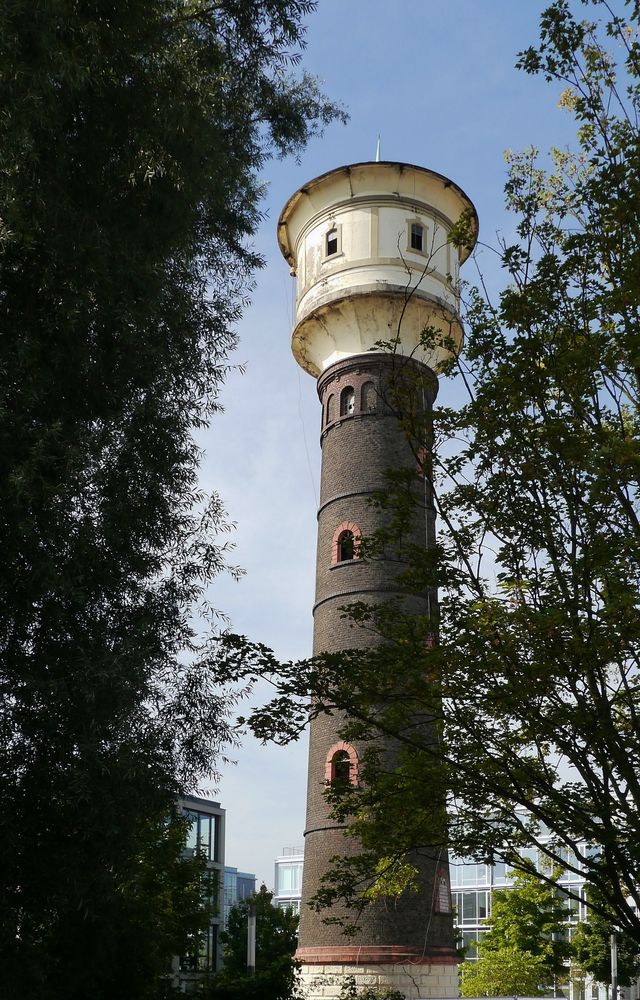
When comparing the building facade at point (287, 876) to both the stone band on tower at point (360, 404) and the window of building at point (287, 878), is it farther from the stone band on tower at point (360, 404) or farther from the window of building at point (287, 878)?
the stone band on tower at point (360, 404)

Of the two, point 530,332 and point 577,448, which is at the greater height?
point 530,332

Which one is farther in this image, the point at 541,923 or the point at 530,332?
the point at 541,923

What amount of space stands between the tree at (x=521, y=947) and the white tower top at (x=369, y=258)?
1497cm

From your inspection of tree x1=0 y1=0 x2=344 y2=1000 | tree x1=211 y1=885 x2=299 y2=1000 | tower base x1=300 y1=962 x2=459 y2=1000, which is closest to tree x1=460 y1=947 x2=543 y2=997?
tree x1=211 y1=885 x2=299 y2=1000

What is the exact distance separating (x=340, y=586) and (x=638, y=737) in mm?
14875

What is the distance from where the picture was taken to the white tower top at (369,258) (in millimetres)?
23594

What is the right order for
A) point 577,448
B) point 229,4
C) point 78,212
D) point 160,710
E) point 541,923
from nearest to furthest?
point 577,448 → point 78,212 → point 160,710 → point 229,4 → point 541,923

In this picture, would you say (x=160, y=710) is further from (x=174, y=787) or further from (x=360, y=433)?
(x=360, y=433)

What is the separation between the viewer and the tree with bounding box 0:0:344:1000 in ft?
26.0

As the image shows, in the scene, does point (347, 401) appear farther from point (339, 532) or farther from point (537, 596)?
point (537, 596)

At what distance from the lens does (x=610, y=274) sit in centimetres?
767

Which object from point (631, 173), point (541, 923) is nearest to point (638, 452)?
point (631, 173)

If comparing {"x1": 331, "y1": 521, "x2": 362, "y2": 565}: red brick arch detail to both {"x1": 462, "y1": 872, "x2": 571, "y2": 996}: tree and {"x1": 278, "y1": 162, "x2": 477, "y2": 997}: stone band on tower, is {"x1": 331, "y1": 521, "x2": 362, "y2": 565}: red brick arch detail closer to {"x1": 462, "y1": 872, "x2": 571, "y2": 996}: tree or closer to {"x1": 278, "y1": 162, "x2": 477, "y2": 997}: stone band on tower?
{"x1": 278, "y1": 162, "x2": 477, "y2": 997}: stone band on tower

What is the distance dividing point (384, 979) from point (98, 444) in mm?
14439
